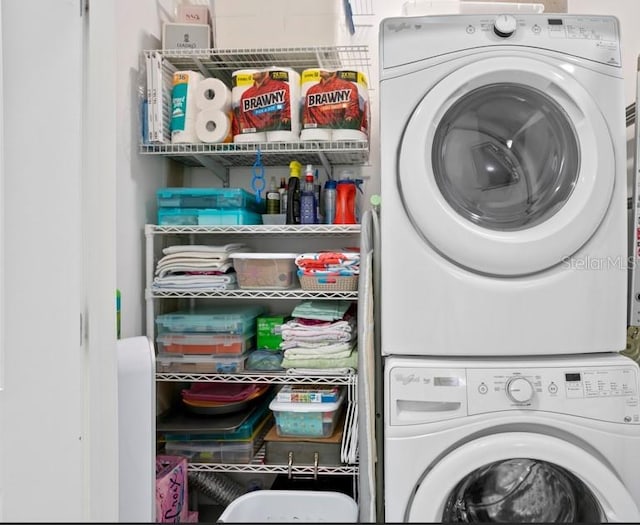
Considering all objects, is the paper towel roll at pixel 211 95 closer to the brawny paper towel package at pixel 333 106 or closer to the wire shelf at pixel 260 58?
the wire shelf at pixel 260 58

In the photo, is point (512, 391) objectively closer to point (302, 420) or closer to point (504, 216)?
point (504, 216)

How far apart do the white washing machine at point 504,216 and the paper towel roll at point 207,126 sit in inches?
25.5

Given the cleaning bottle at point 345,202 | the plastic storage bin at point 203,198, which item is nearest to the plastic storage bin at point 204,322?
the plastic storage bin at point 203,198

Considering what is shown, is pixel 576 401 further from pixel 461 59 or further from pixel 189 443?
pixel 189 443

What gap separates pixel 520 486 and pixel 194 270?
3.99 feet

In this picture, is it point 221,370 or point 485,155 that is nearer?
point 485,155

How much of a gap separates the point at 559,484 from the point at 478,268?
621 mm

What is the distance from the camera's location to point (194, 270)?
1715 millimetres

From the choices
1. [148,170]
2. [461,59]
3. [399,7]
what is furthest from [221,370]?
[399,7]

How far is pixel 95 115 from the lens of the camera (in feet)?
2.83

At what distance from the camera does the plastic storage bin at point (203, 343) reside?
5.64ft

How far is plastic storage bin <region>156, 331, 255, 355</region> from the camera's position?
5.64ft

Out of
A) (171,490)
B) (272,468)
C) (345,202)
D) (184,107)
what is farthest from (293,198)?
(171,490)

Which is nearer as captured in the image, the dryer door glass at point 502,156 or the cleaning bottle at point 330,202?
the dryer door glass at point 502,156
